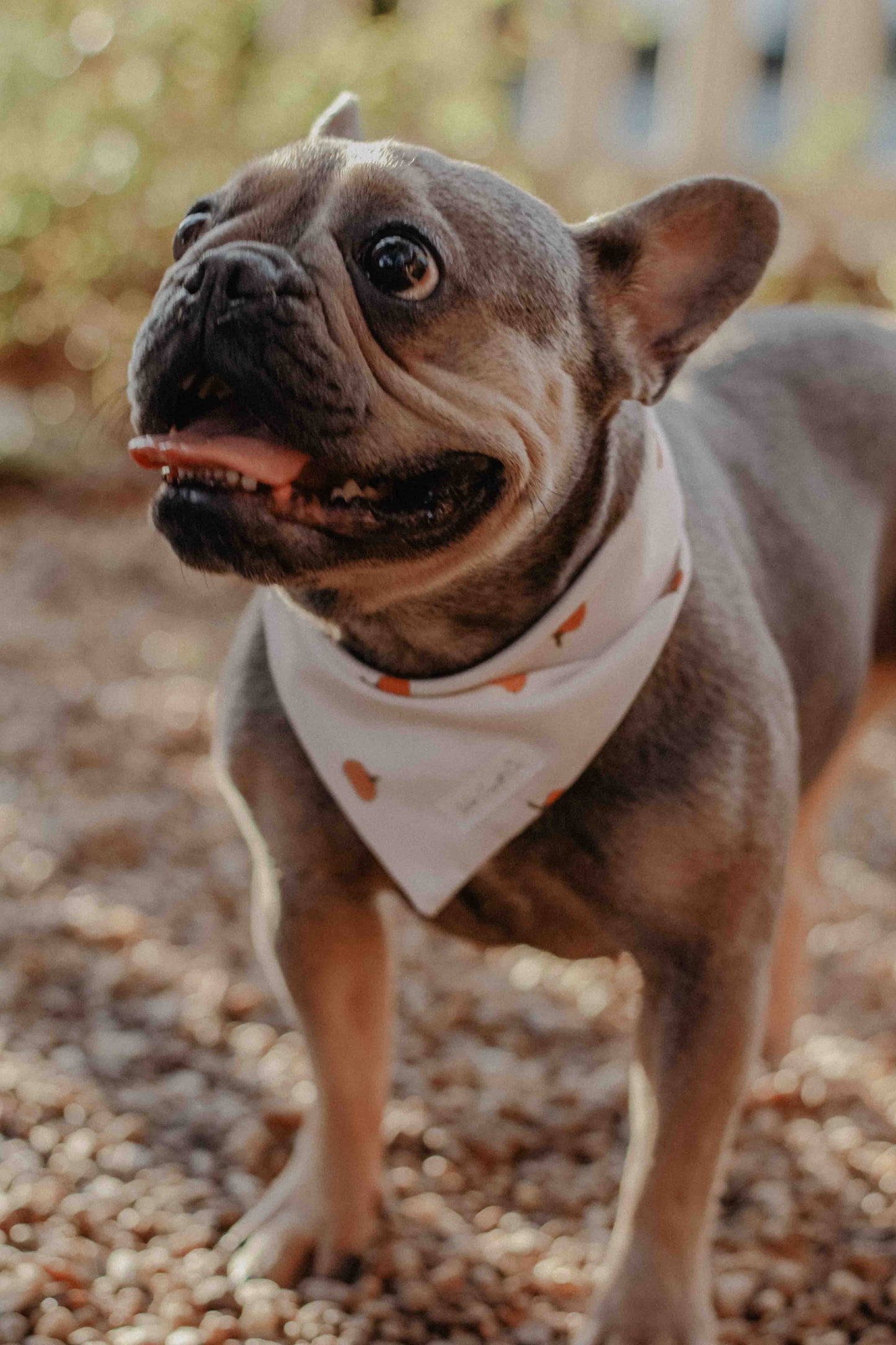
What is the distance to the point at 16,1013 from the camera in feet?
10.8

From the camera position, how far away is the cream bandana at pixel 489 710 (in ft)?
7.45

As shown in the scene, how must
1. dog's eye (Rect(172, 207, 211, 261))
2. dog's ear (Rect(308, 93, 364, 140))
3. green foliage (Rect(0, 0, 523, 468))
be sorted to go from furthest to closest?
green foliage (Rect(0, 0, 523, 468))
dog's ear (Rect(308, 93, 364, 140))
dog's eye (Rect(172, 207, 211, 261))

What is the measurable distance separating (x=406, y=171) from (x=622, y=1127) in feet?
6.89

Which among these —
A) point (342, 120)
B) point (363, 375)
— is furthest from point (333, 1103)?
point (342, 120)

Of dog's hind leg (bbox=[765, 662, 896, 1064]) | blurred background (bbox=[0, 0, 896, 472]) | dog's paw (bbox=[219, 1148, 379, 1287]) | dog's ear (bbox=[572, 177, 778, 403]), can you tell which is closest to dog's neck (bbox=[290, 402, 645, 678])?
dog's ear (bbox=[572, 177, 778, 403])

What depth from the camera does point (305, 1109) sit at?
3.07 m

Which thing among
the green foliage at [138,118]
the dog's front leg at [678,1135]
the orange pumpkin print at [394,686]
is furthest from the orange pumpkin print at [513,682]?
the green foliage at [138,118]

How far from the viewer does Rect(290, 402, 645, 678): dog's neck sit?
2.26 meters

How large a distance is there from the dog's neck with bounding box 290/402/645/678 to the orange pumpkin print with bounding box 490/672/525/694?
5 cm

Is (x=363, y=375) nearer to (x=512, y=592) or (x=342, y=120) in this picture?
(x=512, y=592)

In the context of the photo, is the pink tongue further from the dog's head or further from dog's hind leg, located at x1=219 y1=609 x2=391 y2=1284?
dog's hind leg, located at x1=219 y1=609 x2=391 y2=1284

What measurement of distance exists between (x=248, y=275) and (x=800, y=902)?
2.25 metres

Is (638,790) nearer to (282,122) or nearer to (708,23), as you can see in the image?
(282,122)

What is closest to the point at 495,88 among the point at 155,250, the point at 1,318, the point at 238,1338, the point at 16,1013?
the point at 155,250
